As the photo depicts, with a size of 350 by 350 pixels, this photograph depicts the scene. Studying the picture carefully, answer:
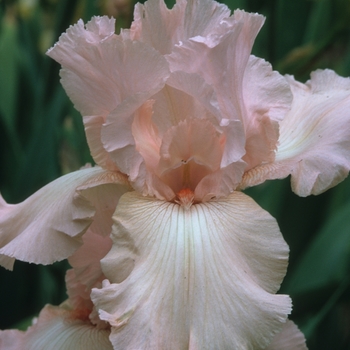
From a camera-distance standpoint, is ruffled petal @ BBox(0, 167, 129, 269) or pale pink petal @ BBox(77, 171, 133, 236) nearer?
ruffled petal @ BBox(0, 167, 129, 269)

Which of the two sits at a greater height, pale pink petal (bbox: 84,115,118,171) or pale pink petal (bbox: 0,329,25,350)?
pale pink petal (bbox: 84,115,118,171)

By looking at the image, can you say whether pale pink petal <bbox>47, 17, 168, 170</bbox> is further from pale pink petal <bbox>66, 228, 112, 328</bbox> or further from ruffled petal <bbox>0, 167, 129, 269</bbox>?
pale pink petal <bbox>66, 228, 112, 328</bbox>

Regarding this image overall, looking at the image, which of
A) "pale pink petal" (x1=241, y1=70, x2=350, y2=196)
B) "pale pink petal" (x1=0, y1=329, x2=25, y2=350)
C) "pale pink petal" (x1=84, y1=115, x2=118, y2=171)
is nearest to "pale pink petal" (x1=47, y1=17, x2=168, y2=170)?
"pale pink petal" (x1=84, y1=115, x2=118, y2=171)

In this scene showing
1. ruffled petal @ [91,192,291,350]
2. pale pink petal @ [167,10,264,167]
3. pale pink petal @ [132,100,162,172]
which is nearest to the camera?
ruffled petal @ [91,192,291,350]

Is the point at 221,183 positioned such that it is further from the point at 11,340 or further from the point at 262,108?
the point at 11,340

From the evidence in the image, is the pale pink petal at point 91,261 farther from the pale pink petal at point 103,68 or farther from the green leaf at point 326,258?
the green leaf at point 326,258

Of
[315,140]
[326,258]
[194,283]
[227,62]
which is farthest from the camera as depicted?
[326,258]

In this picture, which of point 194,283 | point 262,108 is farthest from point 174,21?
point 194,283
